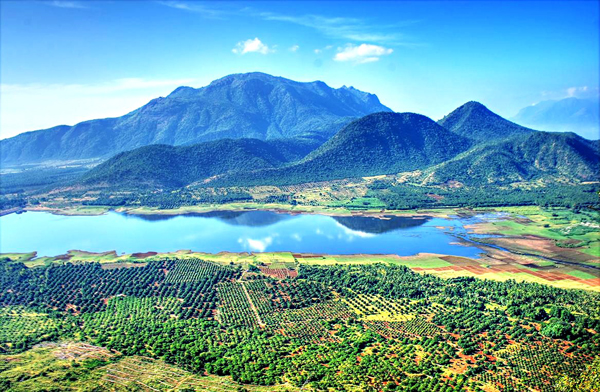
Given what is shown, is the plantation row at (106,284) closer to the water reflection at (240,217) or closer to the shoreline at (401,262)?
the shoreline at (401,262)

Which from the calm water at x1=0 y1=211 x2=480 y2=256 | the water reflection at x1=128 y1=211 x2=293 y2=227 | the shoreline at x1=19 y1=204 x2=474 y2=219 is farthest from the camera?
the shoreline at x1=19 y1=204 x2=474 y2=219

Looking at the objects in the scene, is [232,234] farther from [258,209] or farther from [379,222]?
[379,222]

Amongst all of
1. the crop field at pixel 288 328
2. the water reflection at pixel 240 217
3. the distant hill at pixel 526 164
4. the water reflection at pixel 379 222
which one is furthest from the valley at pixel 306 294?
the distant hill at pixel 526 164

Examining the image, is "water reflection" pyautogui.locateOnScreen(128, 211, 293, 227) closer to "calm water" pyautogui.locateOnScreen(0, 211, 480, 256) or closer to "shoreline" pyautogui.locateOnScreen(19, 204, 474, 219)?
"calm water" pyautogui.locateOnScreen(0, 211, 480, 256)

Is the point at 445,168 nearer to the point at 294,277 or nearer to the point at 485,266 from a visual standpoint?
the point at 485,266

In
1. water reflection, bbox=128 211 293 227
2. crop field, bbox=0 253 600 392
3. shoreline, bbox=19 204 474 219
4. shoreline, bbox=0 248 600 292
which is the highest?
shoreline, bbox=19 204 474 219

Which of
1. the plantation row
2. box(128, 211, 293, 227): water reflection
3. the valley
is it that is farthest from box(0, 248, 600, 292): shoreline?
box(128, 211, 293, 227): water reflection

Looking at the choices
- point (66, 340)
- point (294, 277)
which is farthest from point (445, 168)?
point (66, 340)
